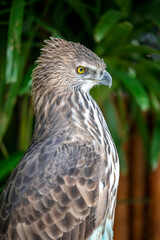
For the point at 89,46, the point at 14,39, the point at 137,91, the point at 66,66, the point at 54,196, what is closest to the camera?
the point at 54,196

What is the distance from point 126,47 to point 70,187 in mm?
1041

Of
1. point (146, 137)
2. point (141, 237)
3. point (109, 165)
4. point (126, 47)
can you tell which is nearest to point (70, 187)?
point (109, 165)

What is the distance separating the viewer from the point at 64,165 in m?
1.76

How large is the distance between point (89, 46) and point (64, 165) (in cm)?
118

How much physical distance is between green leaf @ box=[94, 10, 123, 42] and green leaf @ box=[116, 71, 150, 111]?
11.0 inches

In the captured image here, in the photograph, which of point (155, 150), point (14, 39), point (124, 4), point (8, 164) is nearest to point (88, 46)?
point (124, 4)

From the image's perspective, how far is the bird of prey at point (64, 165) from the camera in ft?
5.74

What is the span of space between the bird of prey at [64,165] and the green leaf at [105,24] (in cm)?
34

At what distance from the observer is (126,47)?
255cm

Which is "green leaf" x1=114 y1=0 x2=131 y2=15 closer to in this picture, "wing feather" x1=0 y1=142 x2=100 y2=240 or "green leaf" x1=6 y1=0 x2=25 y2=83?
"green leaf" x1=6 y1=0 x2=25 y2=83

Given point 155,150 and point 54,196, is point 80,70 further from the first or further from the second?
point 155,150

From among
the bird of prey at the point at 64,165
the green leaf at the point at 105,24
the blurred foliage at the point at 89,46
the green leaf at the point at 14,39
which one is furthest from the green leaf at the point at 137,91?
the green leaf at the point at 14,39

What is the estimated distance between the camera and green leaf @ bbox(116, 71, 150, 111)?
230 centimetres

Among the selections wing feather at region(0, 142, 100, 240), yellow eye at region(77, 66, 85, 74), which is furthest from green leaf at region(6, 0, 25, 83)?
wing feather at region(0, 142, 100, 240)
